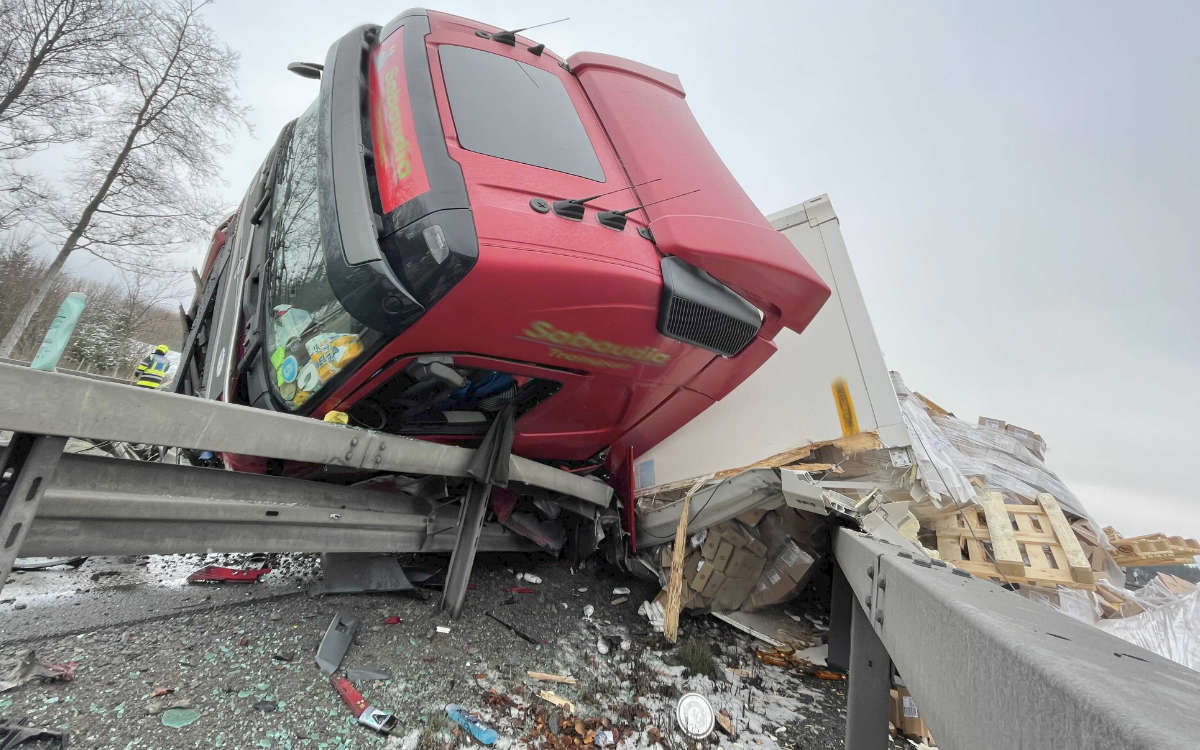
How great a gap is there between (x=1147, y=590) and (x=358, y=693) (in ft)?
18.7

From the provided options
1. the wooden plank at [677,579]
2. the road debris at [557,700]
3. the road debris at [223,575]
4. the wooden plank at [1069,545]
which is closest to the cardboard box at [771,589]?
the wooden plank at [677,579]

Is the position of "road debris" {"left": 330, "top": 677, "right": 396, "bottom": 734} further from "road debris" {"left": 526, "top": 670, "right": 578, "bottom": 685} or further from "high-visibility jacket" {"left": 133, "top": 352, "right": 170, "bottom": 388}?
"high-visibility jacket" {"left": 133, "top": 352, "right": 170, "bottom": 388}

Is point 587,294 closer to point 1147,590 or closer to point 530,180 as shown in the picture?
point 530,180

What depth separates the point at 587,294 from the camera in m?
1.81

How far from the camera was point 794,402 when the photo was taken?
3.16 meters

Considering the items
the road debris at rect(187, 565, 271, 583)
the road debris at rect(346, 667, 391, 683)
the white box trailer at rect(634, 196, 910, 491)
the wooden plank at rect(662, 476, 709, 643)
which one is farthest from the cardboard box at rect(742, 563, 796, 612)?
the road debris at rect(187, 565, 271, 583)

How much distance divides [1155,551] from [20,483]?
6.48 metres

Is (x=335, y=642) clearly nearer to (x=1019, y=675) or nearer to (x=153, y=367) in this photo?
(x=1019, y=675)

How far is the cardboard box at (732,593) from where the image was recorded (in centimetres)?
298

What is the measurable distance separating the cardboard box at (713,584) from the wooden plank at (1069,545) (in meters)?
2.13

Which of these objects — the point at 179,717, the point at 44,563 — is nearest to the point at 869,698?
the point at 179,717

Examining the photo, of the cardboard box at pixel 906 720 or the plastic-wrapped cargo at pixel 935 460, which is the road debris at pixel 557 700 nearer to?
the cardboard box at pixel 906 720

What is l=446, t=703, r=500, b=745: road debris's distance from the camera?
5.73 feet

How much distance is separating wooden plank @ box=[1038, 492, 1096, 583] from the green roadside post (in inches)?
181
